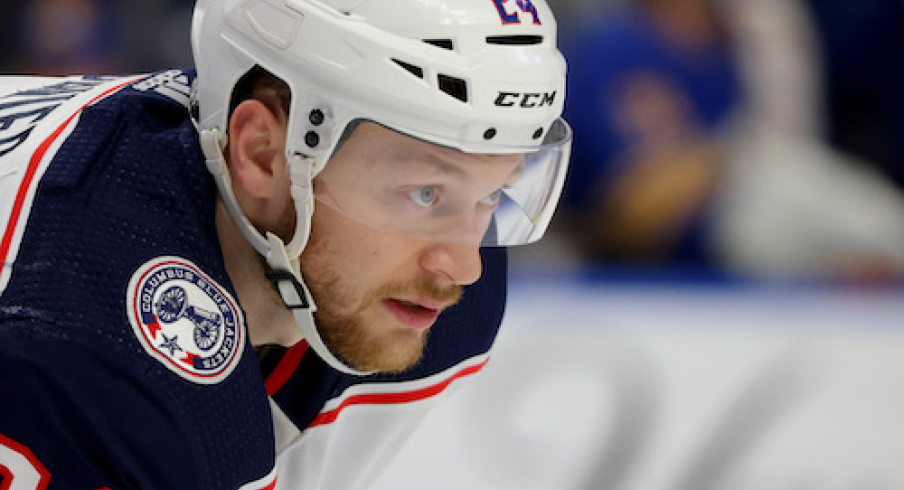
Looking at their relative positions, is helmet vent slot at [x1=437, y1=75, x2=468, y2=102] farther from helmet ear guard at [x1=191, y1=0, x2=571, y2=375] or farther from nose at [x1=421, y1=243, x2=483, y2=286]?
nose at [x1=421, y1=243, x2=483, y2=286]

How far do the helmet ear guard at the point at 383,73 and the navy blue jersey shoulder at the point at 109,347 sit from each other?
5.5 inches

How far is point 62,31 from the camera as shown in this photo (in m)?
4.42

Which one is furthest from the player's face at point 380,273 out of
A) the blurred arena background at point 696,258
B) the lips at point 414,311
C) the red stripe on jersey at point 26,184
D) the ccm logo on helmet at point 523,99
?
the blurred arena background at point 696,258

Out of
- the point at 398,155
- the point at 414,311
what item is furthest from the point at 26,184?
the point at 414,311

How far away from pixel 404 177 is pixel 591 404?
1150 millimetres

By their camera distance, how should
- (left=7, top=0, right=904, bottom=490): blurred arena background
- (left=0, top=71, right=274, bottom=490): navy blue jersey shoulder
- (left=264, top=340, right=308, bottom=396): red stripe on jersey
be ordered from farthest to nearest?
(left=7, top=0, right=904, bottom=490): blurred arena background < (left=264, top=340, right=308, bottom=396): red stripe on jersey < (left=0, top=71, right=274, bottom=490): navy blue jersey shoulder

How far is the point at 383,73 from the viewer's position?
5.64 feet

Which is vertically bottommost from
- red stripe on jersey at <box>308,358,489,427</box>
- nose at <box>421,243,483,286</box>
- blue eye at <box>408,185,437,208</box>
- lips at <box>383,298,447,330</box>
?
red stripe on jersey at <box>308,358,489,427</box>

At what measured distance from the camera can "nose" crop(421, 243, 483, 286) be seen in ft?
6.15

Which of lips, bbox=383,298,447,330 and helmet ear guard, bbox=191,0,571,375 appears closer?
helmet ear guard, bbox=191,0,571,375

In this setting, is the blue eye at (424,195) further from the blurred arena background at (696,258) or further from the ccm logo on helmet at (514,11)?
the blurred arena background at (696,258)

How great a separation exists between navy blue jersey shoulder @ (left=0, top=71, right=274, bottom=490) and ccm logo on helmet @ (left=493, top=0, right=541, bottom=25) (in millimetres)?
452

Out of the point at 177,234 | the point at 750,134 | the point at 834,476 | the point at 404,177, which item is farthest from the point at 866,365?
the point at 177,234

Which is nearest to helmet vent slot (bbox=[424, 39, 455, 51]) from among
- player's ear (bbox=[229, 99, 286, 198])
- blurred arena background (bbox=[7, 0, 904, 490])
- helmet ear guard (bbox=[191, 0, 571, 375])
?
helmet ear guard (bbox=[191, 0, 571, 375])
